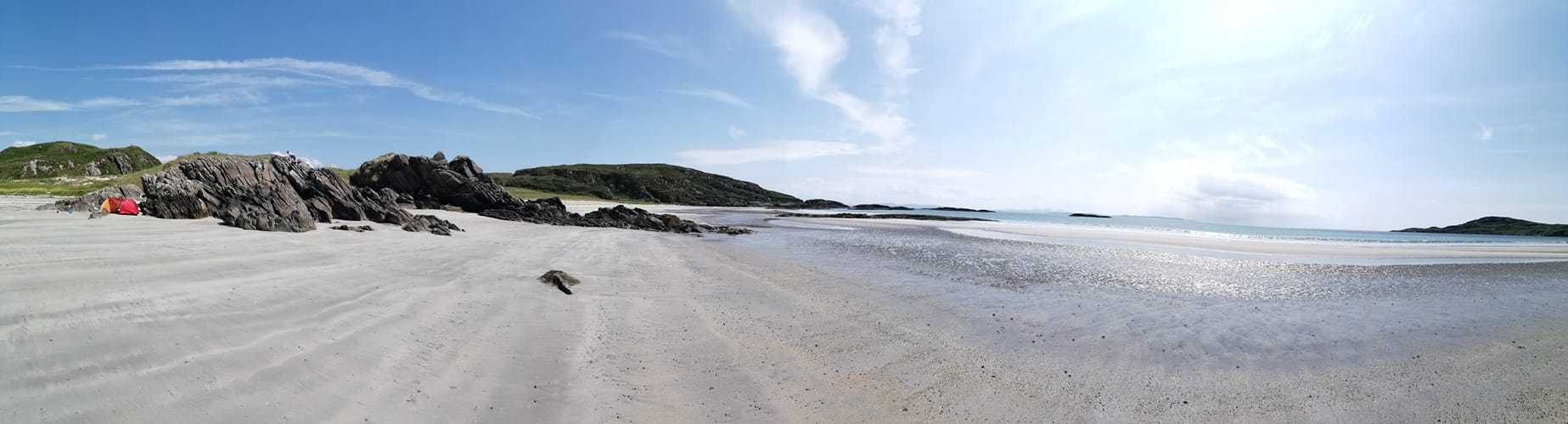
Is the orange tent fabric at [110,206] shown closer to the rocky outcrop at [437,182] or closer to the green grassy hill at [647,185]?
the rocky outcrop at [437,182]

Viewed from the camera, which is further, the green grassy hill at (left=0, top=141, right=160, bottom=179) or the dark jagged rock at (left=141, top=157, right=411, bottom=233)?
the green grassy hill at (left=0, top=141, right=160, bottom=179)

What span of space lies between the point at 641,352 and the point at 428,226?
61.8 ft

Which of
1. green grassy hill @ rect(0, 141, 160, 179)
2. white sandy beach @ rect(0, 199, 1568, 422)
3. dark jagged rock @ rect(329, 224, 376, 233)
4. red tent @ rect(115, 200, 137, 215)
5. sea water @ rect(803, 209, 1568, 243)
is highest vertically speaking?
green grassy hill @ rect(0, 141, 160, 179)

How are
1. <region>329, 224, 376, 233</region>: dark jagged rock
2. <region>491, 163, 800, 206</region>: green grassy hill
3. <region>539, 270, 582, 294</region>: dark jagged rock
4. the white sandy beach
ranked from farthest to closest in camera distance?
<region>491, 163, 800, 206</region>: green grassy hill < <region>329, 224, 376, 233</region>: dark jagged rock < <region>539, 270, 582, 294</region>: dark jagged rock < the white sandy beach

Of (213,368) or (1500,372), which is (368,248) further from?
(1500,372)

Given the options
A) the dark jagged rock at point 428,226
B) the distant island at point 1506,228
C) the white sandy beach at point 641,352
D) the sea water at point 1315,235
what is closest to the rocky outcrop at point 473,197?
the dark jagged rock at point 428,226

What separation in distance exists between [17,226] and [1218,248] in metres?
45.0

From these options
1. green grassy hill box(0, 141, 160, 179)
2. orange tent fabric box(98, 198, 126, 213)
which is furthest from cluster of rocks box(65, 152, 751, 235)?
green grassy hill box(0, 141, 160, 179)

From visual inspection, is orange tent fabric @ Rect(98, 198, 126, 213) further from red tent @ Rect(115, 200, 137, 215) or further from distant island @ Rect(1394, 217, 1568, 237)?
distant island @ Rect(1394, 217, 1568, 237)

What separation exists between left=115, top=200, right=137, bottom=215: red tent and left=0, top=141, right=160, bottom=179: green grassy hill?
6147cm

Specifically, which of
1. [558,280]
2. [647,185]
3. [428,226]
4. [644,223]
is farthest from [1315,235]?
[647,185]

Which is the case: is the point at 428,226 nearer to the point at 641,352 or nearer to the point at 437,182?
the point at 641,352

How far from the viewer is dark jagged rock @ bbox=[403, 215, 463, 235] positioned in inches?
804

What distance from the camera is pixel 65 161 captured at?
193 feet
